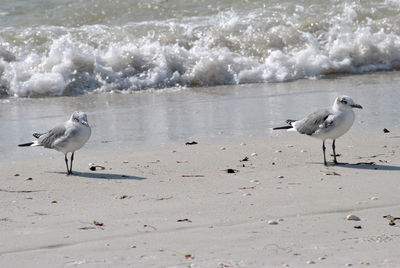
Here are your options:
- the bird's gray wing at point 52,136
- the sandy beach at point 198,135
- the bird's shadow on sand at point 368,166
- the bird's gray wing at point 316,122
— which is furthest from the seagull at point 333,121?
the bird's gray wing at point 52,136

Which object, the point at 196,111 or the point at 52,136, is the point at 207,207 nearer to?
the point at 52,136

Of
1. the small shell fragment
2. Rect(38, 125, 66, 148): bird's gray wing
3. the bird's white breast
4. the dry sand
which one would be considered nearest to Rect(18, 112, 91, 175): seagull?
Rect(38, 125, 66, 148): bird's gray wing

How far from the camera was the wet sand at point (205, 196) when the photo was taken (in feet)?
14.1

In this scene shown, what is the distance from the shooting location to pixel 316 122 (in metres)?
6.96

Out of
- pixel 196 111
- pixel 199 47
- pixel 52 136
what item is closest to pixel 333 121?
pixel 52 136

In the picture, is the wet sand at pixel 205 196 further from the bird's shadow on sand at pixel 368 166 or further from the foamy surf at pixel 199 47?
the foamy surf at pixel 199 47

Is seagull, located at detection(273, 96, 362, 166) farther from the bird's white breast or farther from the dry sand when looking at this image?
the dry sand

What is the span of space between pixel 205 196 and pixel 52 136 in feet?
6.79

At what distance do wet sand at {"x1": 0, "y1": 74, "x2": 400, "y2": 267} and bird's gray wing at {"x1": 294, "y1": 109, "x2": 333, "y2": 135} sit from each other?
0.28 m

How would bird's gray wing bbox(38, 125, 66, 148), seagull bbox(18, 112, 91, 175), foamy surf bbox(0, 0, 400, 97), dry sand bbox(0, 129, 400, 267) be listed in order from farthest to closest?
foamy surf bbox(0, 0, 400, 97) < bird's gray wing bbox(38, 125, 66, 148) < seagull bbox(18, 112, 91, 175) < dry sand bbox(0, 129, 400, 267)

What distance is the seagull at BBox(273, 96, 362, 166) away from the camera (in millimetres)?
6750

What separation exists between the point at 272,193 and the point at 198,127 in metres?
3.13

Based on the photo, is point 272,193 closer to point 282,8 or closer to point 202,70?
point 202,70

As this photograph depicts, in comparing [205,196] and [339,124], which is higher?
[339,124]
